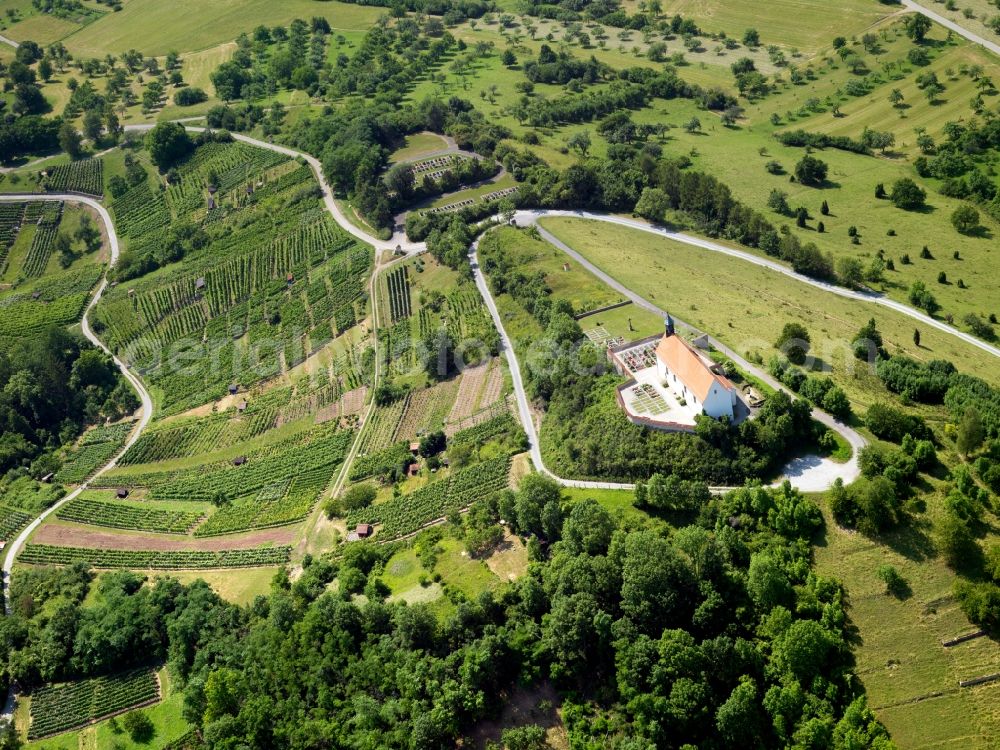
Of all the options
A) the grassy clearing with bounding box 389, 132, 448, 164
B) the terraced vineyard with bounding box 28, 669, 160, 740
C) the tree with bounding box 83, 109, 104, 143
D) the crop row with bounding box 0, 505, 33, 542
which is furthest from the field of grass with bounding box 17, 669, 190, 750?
the tree with bounding box 83, 109, 104, 143

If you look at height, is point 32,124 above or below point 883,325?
above

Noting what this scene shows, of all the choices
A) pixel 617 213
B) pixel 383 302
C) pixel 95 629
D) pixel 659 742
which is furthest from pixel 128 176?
pixel 659 742

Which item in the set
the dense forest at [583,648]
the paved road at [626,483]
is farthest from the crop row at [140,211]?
the dense forest at [583,648]

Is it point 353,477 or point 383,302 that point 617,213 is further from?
point 353,477

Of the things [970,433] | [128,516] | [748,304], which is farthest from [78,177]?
[970,433]

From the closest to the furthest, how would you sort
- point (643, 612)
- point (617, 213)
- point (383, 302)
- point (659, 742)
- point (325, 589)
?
point (659, 742) → point (643, 612) → point (325, 589) → point (383, 302) → point (617, 213)

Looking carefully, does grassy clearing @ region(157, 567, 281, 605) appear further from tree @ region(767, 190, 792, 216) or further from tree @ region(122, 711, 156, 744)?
tree @ region(767, 190, 792, 216)
